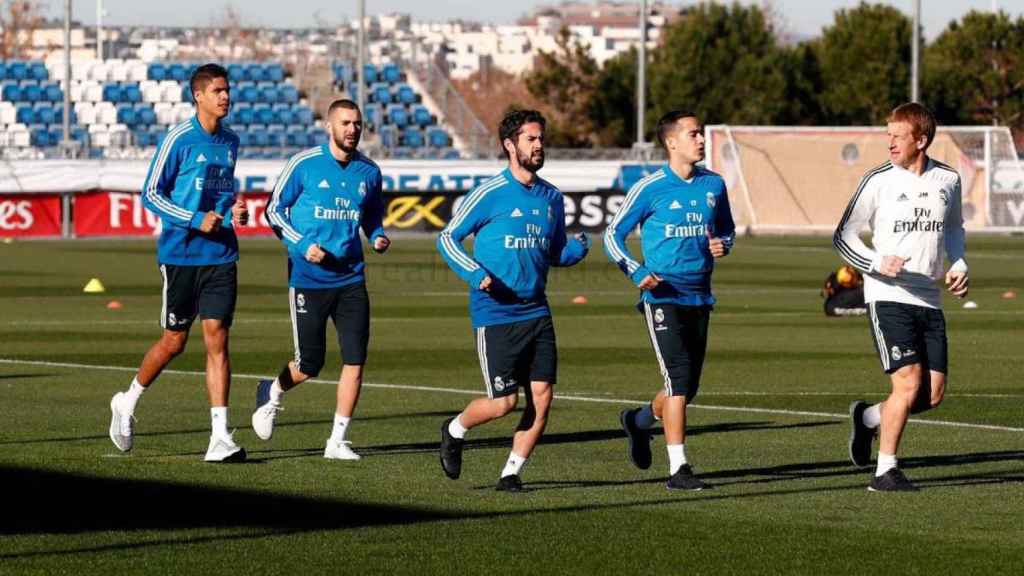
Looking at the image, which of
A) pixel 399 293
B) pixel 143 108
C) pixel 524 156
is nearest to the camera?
pixel 524 156

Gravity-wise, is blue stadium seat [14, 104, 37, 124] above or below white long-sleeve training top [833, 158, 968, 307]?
above

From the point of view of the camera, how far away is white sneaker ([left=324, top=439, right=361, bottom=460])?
479 inches

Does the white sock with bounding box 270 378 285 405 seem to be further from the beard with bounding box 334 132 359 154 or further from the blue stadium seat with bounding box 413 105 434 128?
the blue stadium seat with bounding box 413 105 434 128

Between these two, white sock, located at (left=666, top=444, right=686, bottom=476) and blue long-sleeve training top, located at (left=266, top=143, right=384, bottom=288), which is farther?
blue long-sleeve training top, located at (left=266, top=143, right=384, bottom=288)

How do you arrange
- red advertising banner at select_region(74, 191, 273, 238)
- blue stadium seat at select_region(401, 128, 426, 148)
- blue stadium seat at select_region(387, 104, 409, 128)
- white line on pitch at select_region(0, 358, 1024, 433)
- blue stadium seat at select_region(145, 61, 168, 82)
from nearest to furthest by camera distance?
white line on pitch at select_region(0, 358, 1024, 433)
red advertising banner at select_region(74, 191, 273, 238)
blue stadium seat at select_region(401, 128, 426, 148)
blue stadium seat at select_region(387, 104, 409, 128)
blue stadium seat at select_region(145, 61, 168, 82)

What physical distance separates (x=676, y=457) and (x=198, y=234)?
3201 mm

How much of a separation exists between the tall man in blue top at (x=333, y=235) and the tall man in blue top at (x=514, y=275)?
1471mm

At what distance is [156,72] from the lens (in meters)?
64.8

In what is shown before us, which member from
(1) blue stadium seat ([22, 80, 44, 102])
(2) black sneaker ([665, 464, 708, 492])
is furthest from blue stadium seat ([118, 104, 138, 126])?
(2) black sneaker ([665, 464, 708, 492])

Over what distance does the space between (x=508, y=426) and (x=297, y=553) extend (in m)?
5.48

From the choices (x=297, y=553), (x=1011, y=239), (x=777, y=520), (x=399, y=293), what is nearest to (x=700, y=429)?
(x=777, y=520)

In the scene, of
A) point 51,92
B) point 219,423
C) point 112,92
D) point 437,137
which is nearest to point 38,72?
point 51,92

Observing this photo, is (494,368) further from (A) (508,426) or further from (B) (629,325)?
(B) (629,325)

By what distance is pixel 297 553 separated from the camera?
888 cm
